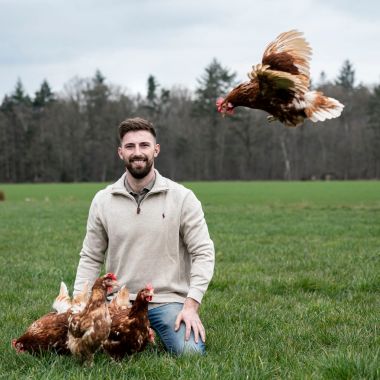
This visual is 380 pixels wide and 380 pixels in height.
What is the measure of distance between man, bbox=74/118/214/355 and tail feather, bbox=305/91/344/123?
155cm

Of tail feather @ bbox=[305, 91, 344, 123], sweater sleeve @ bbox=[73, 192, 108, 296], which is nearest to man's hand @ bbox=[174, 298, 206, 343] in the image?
sweater sleeve @ bbox=[73, 192, 108, 296]

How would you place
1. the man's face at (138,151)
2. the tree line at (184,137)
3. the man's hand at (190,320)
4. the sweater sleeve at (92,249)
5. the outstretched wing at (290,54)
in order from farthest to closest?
the tree line at (184,137) → the sweater sleeve at (92,249) → the man's face at (138,151) → the man's hand at (190,320) → the outstretched wing at (290,54)

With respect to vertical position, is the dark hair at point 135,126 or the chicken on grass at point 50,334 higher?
the dark hair at point 135,126

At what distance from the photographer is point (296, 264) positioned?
9000mm

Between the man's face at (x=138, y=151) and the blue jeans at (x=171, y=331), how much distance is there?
1.22 m

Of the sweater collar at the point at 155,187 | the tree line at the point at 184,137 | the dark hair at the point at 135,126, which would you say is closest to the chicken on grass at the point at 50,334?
the sweater collar at the point at 155,187

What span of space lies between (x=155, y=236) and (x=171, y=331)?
82 cm

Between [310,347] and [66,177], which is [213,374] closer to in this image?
[310,347]

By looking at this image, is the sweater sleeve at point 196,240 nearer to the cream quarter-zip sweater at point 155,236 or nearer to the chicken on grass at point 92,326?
the cream quarter-zip sweater at point 155,236

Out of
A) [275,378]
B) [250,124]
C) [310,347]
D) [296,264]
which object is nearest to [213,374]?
[275,378]

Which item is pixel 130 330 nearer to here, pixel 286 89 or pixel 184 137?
pixel 286 89


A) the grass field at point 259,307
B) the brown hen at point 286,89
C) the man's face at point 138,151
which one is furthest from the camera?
the man's face at point 138,151

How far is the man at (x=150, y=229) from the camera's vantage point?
486cm

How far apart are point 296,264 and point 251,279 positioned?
57.9 inches
